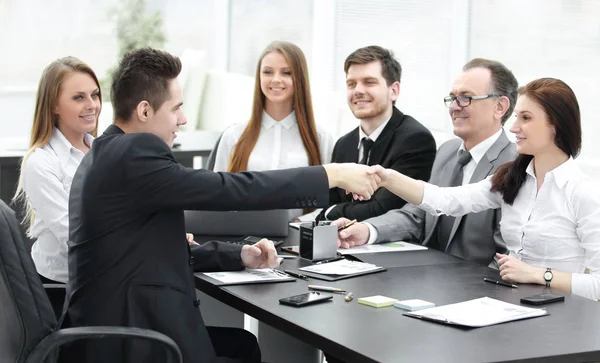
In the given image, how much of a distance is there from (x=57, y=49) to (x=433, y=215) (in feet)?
20.0

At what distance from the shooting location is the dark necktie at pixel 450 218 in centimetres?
384

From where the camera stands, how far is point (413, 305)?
263 centimetres

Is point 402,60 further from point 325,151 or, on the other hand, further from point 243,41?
point 243,41

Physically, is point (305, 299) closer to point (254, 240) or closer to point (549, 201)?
point (254, 240)

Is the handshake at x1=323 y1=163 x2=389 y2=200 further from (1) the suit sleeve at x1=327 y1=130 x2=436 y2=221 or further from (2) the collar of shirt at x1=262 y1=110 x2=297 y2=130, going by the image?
(2) the collar of shirt at x1=262 y1=110 x2=297 y2=130

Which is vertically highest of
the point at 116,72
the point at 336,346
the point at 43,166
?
the point at 116,72

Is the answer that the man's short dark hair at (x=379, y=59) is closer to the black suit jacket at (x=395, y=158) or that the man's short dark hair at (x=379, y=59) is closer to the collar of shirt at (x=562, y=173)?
the black suit jacket at (x=395, y=158)

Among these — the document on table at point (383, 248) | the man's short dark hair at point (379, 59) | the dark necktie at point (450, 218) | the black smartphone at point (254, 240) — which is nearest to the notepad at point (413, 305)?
the document on table at point (383, 248)

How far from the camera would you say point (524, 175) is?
337 centimetres

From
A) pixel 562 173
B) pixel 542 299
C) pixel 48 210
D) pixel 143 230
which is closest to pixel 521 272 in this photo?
pixel 542 299

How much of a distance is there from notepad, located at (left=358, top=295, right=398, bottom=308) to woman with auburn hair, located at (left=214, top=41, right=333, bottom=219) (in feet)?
6.43

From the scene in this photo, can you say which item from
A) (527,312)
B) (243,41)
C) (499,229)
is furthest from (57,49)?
(527,312)

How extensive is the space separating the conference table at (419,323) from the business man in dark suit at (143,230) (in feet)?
0.76

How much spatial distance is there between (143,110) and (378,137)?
1.82 meters
